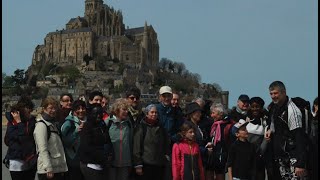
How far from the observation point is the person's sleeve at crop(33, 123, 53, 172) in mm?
6484

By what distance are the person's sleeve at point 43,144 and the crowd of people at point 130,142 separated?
0.01 meters

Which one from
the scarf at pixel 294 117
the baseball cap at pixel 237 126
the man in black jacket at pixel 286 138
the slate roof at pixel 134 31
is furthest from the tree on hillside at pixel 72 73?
the scarf at pixel 294 117

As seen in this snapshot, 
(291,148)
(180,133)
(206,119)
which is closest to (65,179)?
(180,133)

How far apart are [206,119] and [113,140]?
158 centimetres

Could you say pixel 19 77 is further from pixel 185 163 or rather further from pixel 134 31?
pixel 185 163

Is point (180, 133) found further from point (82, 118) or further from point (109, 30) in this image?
point (109, 30)

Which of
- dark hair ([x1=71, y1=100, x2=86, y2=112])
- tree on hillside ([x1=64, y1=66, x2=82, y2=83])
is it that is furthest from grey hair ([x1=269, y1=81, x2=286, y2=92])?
tree on hillside ([x1=64, y1=66, x2=82, y2=83])

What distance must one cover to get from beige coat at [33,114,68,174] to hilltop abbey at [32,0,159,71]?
100874 mm

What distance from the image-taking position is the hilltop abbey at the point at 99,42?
108375 mm

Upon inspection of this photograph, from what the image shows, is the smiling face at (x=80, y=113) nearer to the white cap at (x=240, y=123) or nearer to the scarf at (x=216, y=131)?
the scarf at (x=216, y=131)

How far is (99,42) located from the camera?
10894 centimetres

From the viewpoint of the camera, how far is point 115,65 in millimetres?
107562

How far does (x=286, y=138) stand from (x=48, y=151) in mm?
2764

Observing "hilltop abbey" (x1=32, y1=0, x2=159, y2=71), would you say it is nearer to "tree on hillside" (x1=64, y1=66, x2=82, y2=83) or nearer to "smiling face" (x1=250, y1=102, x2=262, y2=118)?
"tree on hillside" (x1=64, y1=66, x2=82, y2=83)
